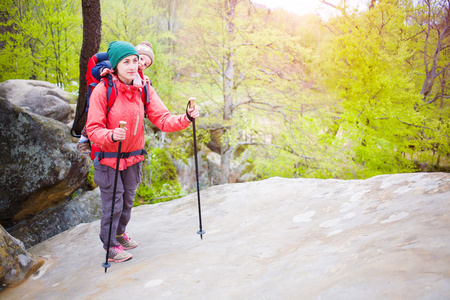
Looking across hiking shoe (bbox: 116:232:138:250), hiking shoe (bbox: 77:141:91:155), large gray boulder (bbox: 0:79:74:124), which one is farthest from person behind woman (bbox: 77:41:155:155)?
large gray boulder (bbox: 0:79:74:124)

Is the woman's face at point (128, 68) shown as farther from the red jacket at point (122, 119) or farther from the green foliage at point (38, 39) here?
the green foliage at point (38, 39)

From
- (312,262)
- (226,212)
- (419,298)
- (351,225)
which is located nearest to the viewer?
(419,298)

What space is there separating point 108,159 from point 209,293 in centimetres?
160

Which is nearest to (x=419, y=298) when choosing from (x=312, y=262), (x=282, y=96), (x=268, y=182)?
(x=312, y=262)

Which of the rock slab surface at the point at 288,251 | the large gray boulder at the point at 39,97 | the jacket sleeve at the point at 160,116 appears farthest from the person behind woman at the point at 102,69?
the large gray boulder at the point at 39,97

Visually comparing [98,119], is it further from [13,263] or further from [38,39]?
[38,39]

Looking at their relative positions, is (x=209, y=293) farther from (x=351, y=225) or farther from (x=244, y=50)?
(x=244, y=50)

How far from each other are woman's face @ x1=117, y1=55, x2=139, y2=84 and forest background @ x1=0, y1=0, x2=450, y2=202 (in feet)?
24.2

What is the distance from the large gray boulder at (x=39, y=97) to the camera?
8250 mm

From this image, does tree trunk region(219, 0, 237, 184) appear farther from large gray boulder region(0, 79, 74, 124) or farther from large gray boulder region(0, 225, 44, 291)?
large gray boulder region(0, 225, 44, 291)

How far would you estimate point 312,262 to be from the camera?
5.69 ft

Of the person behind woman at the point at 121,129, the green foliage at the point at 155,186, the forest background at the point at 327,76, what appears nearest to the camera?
the person behind woman at the point at 121,129

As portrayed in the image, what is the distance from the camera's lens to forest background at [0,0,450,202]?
919 centimetres

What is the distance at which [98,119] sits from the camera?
253 centimetres
